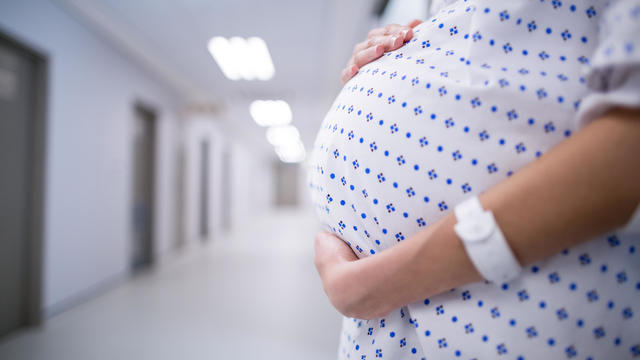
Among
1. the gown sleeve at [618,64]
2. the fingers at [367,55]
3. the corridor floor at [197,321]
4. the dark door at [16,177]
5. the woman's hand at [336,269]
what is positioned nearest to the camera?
the gown sleeve at [618,64]

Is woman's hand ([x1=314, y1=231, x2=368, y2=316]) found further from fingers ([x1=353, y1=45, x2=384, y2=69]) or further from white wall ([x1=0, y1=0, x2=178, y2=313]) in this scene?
white wall ([x1=0, y1=0, x2=178, y2=313])

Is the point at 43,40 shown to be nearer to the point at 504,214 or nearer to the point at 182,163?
the point at 182,163

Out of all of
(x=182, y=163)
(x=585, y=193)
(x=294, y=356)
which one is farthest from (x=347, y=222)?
(x=182, y=163)

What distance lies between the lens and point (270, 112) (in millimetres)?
6730

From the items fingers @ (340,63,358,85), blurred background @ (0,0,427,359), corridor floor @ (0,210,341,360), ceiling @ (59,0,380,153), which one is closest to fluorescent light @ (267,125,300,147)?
blurred background @ (0,0,427,359)

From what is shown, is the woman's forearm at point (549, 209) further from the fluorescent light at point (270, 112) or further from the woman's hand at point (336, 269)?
the fluorescent light at point (270, 112)

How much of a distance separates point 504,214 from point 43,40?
3.84 metres

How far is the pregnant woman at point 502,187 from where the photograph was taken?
0.31 m

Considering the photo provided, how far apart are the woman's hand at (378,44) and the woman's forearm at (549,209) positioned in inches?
12.1

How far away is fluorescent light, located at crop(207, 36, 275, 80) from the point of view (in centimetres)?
362

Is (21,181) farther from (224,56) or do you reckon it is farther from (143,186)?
(224,56)

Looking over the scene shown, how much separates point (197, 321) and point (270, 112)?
503 centimetres

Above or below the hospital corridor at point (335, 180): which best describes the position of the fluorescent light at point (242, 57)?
above

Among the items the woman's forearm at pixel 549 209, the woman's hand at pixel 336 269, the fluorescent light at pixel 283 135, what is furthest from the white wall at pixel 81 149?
the fluorescent light at pixel 283 135
